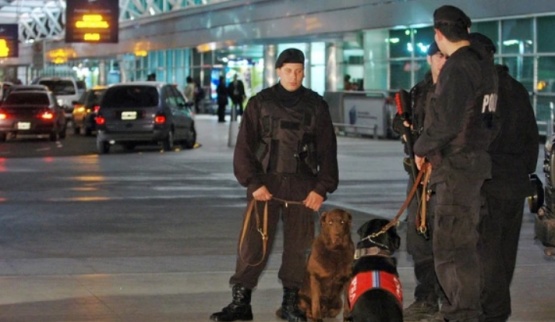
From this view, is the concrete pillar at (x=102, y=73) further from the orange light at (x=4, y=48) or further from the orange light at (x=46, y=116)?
the orange light at (x=46, y=116)

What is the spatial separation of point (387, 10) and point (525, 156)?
31.3 meters

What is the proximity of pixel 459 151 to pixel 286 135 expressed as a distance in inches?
68.2

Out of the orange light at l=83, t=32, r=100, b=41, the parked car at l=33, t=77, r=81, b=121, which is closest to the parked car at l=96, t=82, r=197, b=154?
the parked car at l=33, t=77, r=81, b=121

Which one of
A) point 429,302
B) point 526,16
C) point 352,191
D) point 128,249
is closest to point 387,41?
point 526,16

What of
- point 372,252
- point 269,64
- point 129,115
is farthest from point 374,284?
point 269,64

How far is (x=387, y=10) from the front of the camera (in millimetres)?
38562

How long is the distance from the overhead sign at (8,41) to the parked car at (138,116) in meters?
42.2

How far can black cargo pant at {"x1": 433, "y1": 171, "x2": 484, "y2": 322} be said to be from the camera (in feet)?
A: 22.5

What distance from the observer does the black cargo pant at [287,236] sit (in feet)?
27.3

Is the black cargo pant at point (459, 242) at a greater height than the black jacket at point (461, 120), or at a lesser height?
lesser

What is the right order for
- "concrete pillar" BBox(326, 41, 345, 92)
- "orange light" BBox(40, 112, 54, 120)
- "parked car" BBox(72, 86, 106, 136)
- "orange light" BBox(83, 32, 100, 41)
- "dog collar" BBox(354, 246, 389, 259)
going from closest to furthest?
1. "dog collar" BBox(354, 246, 389, 259)
2. "orange light" BBox(40, 112, 54, 120)
3. "parked car" BBox(72, 86, 106, 136)
4. "concrete pillar" BBox(326, 41, 345, 92)
5. "orange light" BBox(83, 32, 100, 41)

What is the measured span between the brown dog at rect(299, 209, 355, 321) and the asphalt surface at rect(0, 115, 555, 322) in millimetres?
619

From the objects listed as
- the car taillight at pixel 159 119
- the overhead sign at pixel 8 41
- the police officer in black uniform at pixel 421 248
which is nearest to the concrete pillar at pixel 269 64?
the overhead sign at pixel 8 41

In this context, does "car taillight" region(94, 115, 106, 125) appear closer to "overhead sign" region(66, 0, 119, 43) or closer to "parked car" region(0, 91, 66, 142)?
"parked car" region(0, 91, 66, 142)
